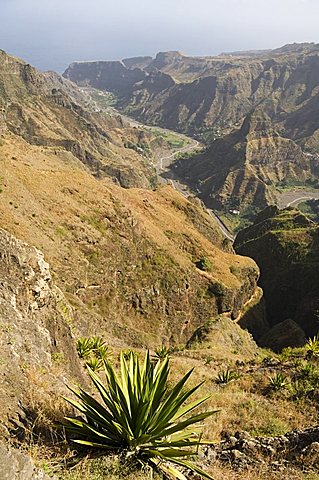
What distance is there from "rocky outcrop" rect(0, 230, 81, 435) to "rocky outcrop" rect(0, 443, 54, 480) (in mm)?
828

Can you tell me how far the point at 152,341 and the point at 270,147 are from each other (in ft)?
458

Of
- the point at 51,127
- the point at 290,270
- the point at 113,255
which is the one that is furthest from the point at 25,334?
the point at 51,127

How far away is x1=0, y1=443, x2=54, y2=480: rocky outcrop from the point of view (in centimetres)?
410

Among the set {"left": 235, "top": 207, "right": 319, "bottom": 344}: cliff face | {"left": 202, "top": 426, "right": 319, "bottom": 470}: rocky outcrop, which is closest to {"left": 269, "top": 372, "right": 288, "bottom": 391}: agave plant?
{"left": 202, "top": 426, "right": 319, "bottom": 470}: rocky outcrop

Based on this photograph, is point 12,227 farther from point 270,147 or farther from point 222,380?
A: point 270,147

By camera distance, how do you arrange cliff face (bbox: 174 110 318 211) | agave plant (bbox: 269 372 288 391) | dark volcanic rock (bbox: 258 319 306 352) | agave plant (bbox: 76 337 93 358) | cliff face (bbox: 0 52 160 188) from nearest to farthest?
1. agave plant (bbox: 269 372 288 391)
2. agave plant (bbox: 76 337 93 358)
3. dark volcanic rock (bbox: 258 319 306 352)
4. cliff face (bbox: 0 52 160 188)
5. cliff face (bbox: 174 110 318 211)

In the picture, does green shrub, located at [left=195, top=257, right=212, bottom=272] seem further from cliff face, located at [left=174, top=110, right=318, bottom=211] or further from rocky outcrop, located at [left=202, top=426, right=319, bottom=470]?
cliff face, located at [left=174, top=110, right=318, bottom=211]

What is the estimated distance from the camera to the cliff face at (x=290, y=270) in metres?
42.2

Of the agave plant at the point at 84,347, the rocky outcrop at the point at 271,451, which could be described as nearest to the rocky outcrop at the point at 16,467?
the rocky outcrop at the point at 271,451

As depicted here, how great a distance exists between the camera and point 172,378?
12.9 m

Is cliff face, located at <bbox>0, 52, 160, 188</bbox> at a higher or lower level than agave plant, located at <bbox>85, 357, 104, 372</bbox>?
higher

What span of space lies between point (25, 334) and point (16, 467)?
4364mm

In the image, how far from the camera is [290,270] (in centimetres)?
4825

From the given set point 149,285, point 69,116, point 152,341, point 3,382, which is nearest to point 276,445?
point 3,382
